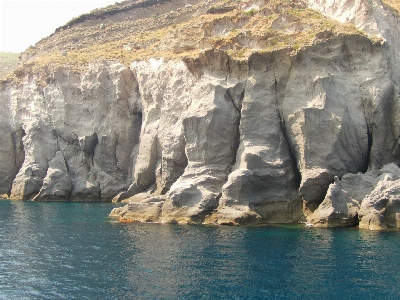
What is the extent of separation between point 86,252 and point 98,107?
4035cm

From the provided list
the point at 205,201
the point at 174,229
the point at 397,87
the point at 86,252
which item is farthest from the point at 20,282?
the point at 397,87

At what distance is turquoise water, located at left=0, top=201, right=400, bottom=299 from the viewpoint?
2112 cm

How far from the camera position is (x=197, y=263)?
84.0 feet

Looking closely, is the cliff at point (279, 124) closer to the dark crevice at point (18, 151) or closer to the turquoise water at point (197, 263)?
the turquoise water at point (197, 263)

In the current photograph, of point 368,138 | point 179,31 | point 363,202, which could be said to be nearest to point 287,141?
point 368,138

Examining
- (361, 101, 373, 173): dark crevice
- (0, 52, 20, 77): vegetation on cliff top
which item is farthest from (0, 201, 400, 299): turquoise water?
(0, 52, 20, 77): vegetation on cliff top

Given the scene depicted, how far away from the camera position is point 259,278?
22688mm

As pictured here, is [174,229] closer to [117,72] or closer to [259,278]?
[259,278]

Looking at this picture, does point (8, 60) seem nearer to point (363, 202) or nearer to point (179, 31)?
point (179, 31)

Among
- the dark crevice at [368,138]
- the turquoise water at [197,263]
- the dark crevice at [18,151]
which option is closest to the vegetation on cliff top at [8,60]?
the dark crevice at [18,151]

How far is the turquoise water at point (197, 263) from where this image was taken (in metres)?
21.1

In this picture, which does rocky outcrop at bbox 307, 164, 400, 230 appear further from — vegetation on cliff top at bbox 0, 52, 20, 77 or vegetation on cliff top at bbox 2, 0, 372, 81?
vegetation on cliff top at bbox 0, 52, 20, 77

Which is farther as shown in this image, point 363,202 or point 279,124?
point 279,124

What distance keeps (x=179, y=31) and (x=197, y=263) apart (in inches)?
2072
